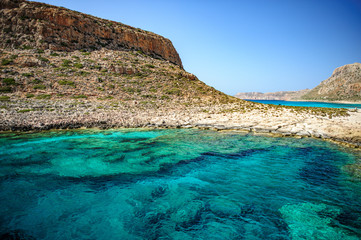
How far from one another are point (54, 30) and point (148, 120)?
939 inches

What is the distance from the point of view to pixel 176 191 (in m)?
6.31

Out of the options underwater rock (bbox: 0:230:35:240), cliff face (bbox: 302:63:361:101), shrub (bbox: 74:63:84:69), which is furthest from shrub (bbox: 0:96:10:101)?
cliff face (bbox: 302:63:361:101)

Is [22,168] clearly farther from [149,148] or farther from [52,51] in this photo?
[52,51]

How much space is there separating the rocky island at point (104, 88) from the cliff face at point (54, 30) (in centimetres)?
12

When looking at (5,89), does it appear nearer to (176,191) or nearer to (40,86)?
(40,86)

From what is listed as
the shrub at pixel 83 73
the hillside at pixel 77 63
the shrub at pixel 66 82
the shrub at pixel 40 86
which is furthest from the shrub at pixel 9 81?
the shrub at pixel 83 73

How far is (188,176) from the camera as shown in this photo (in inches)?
292

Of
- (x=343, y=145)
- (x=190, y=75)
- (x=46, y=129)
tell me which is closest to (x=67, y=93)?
(x=46, y=129)

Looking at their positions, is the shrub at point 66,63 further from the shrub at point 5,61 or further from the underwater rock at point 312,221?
the underwater rock at point 312,221

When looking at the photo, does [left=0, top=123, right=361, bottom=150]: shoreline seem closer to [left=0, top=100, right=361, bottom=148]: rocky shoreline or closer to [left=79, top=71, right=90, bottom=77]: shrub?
[left=0, top=100, right=361, bottom=148]: rocky shoreline

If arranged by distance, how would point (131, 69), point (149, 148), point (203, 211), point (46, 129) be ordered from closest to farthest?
point (203, 211)
point (149, 148)
point (46, 129)
point (131, 69)

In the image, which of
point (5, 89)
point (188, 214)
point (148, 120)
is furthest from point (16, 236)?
point (5, 89)

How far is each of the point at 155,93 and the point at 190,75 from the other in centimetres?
1025

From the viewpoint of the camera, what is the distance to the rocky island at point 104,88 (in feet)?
49.4
